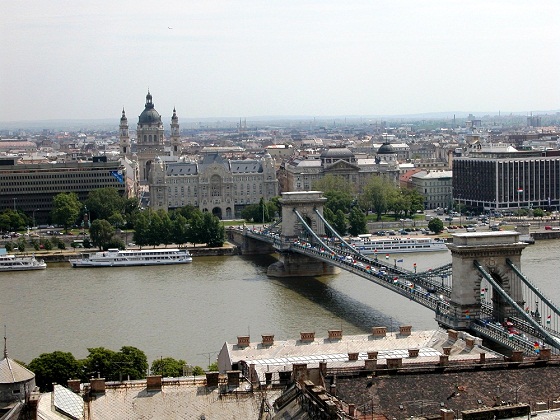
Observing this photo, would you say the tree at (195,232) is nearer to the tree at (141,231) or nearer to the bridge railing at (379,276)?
the tree at (141,231)

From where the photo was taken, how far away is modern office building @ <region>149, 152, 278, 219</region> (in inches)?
2243

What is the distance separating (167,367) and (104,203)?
3341 cm

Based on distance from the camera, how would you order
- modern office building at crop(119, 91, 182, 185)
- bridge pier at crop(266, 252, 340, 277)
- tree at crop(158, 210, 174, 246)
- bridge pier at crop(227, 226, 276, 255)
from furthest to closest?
modern office building at crop(119, 91, 182, 185) → tree at crop(158, 210, 174, 246) → bridge pier at crop(227, 226, 276, 255) → bridge pier at crop(266, 252, 340, 277)

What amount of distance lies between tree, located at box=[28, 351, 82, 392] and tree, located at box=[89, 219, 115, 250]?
947 inches

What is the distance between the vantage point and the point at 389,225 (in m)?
49.9

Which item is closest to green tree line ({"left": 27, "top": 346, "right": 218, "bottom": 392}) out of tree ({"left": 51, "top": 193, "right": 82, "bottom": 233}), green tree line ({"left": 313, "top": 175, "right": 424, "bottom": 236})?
green tree line ({"left": 313, "top": 175, "right": 424, "bottom": 236})

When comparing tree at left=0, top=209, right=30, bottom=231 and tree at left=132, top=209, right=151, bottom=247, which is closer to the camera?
tree at left=132, top=209, right=151, bottom=247

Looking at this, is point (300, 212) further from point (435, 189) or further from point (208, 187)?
point (435, 189)

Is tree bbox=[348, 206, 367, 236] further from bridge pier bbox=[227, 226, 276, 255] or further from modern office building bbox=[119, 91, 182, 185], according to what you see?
modern office building bbox=[119, 91, 182, 185]

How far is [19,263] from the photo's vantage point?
3884 centimetres

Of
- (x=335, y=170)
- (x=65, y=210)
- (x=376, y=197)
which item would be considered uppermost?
(x=335, y=170)

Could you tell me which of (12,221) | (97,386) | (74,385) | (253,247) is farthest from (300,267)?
(97,386)

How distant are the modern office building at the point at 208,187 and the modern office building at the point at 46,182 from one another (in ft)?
6.49

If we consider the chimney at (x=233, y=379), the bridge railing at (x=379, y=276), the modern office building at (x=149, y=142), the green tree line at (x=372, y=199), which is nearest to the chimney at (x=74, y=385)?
the chimney at (x=233, y=379)
